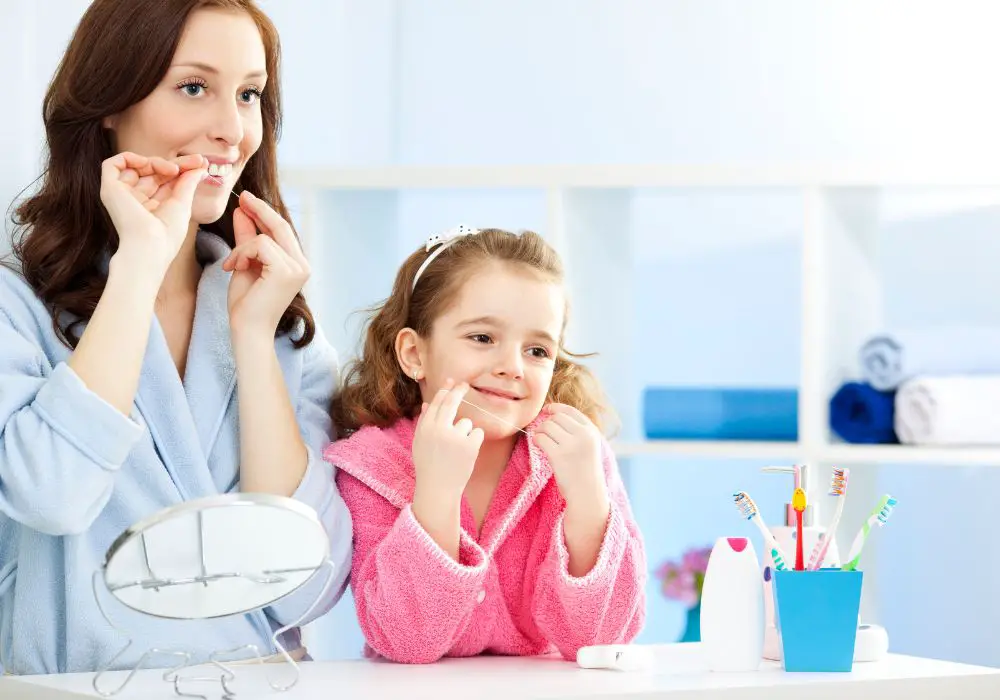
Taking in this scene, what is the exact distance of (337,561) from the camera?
133cm

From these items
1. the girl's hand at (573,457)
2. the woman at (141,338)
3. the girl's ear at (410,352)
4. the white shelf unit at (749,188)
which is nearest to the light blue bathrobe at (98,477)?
the woman at (141,338)

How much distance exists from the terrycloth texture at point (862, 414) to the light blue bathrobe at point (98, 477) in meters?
1.00

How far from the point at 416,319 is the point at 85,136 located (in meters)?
0.43

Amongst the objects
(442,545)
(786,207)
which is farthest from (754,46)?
(442,545)

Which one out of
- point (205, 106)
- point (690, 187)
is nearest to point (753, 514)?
point (205, 106)

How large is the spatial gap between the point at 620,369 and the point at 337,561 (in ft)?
3.12

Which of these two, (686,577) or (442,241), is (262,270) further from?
(686,577)

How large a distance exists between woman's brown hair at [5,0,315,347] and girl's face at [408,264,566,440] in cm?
39

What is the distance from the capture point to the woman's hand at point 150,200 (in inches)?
48.3

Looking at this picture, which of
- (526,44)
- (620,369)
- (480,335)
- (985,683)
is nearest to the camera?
(985,683)

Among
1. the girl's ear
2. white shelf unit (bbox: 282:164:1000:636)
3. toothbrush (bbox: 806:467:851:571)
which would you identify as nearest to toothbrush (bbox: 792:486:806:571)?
toothbrush (bbox: 806:467:851:571)

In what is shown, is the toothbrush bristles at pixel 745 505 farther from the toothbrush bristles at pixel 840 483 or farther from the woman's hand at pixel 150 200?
the woman's hand at pixel 150 200

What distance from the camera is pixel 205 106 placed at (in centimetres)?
134

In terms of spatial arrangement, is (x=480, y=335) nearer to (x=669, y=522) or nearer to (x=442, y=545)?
(x=442, y=545)
